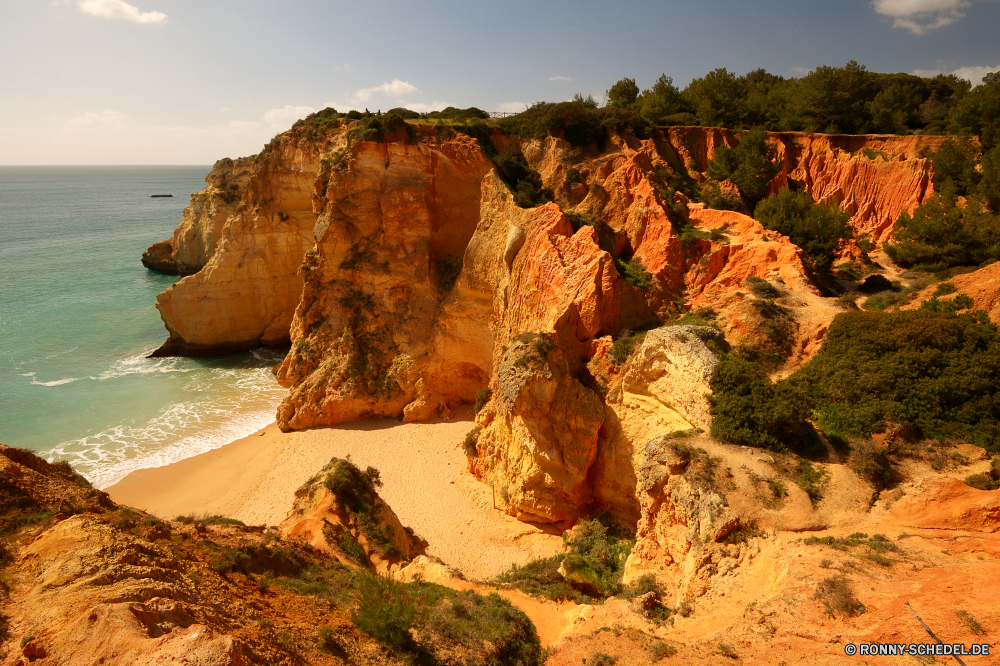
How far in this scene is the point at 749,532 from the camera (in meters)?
10.1

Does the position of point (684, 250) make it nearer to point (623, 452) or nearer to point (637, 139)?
point (623, 452)

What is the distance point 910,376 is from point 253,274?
1278 inches

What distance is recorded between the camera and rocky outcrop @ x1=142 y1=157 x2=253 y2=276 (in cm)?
4603

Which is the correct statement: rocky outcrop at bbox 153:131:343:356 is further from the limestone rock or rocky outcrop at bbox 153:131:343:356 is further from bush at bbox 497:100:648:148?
the limestone rock

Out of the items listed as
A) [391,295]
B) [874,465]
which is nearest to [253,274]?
[391,295]

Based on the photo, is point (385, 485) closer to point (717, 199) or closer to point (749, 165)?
point (717, 199)

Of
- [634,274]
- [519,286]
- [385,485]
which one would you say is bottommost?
[385,485]

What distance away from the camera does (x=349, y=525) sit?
13.0 metres

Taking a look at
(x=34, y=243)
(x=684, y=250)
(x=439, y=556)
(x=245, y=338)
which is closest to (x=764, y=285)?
(x=684, y=250)

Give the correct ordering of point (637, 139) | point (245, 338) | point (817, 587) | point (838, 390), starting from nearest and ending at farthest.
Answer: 1. point (817, 587)
2. point (838, 390)
3. point (637, 139)
4. point (245, 338)

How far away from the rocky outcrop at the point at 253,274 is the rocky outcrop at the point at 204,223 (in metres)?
16.7

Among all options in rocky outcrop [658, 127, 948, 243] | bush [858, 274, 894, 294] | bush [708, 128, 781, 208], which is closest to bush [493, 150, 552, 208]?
rocky outcrop [658, 127, 948, 243]

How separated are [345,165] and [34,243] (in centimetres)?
6038

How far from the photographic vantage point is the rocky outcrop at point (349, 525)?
12.0 meters
